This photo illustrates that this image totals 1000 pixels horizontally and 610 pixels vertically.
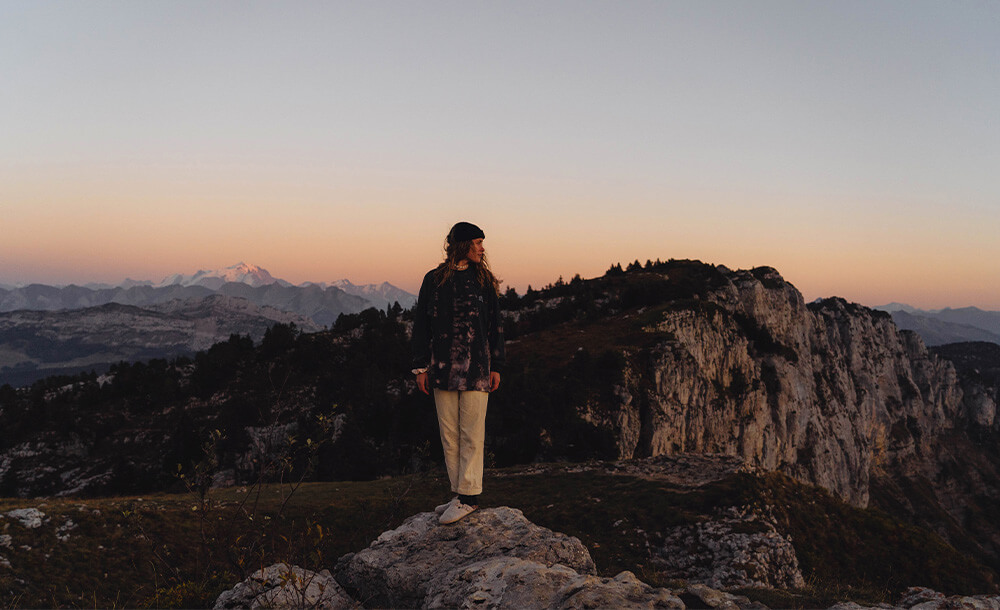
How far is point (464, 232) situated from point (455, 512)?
5.26m

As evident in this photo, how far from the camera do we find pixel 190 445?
48938 millimetres

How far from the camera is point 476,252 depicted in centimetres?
925

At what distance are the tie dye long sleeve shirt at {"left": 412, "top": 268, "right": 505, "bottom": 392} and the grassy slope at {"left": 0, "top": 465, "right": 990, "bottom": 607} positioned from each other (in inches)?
321

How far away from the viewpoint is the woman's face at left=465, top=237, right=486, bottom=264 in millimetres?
9188

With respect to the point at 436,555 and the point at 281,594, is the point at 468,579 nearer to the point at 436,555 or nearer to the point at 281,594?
the point at 436,555

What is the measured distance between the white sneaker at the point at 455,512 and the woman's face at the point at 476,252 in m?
4.65

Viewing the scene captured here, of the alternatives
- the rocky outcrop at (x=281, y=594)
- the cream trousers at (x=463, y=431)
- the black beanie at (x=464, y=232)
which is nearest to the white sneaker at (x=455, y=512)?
the cream trousers at (x=463, y=431)

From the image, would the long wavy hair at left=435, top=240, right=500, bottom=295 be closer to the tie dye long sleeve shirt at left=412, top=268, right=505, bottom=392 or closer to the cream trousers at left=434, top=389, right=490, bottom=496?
the tie dye long sleeve shirt at left=412, top=268, right=505, bottom=392

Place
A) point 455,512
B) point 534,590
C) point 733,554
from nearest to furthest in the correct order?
point 534,590
point 455,512
point 733,554

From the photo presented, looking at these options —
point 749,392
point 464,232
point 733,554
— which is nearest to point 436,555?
point 464,232

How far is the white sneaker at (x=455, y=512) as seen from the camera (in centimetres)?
897

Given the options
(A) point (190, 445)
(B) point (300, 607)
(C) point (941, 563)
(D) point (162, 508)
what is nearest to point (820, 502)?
(C) point (941, 563)

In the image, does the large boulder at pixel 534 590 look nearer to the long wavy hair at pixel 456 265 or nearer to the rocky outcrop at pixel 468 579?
the rocky outcrop at pixel 468 579

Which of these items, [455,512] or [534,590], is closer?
[534,590]
